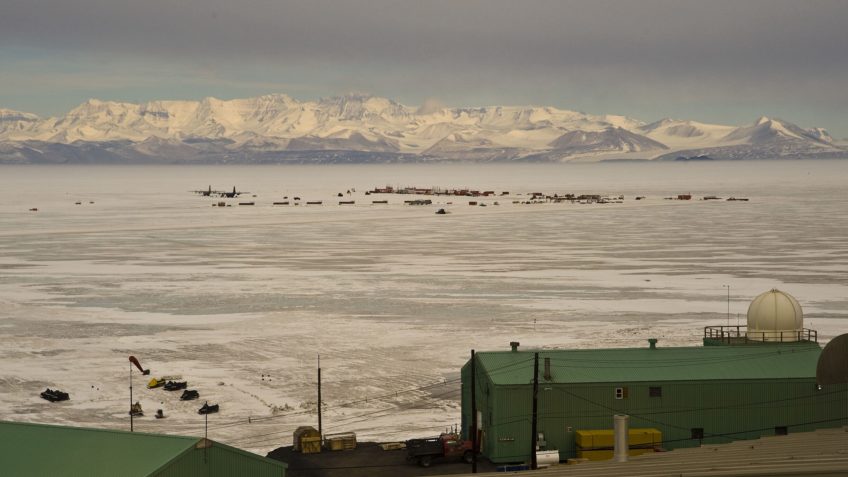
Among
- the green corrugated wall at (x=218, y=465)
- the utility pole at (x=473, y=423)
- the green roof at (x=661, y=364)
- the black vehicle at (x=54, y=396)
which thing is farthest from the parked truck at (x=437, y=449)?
the black vehicle at (x=54, y=396)

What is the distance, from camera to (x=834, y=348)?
29.7m

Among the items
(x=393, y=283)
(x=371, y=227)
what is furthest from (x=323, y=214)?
(x=393, y=283)

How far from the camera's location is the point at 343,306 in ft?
248

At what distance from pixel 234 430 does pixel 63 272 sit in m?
55.8

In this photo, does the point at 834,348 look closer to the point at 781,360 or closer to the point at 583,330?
the point at 781,360

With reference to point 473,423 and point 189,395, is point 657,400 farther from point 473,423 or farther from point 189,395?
point 189,395

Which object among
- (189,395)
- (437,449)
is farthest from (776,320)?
(189,395)

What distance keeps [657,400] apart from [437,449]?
8327 mm

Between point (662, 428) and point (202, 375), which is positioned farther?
point (202, 375)

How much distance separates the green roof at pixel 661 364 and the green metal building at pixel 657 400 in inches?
1.5

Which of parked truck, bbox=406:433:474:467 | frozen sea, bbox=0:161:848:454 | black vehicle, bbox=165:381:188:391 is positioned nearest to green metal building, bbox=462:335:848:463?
parked truck, bbox=406:433:474:467

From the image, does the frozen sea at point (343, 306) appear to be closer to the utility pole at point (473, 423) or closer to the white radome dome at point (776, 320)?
the utility pole at point (473, 423)

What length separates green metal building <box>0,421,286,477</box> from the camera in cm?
3125

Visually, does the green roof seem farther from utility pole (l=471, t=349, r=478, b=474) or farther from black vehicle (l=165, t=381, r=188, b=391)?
black vehicle (l=165, t=381, r=188, b=391)
